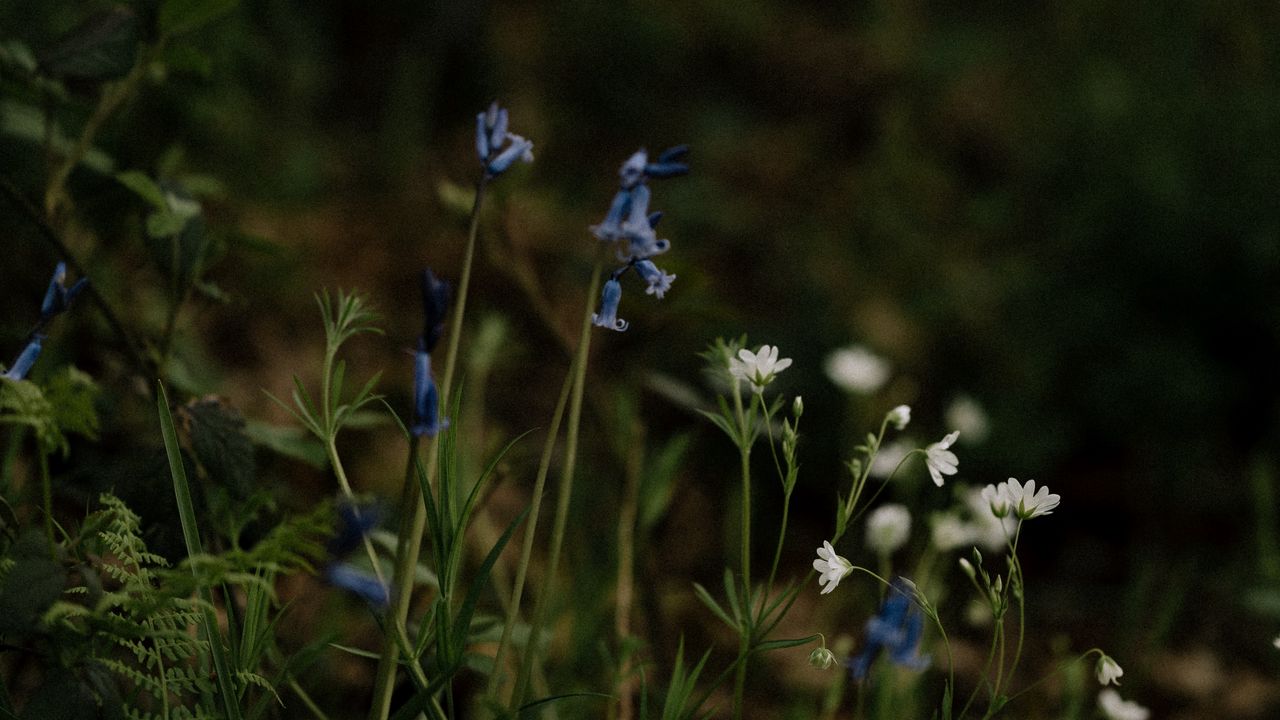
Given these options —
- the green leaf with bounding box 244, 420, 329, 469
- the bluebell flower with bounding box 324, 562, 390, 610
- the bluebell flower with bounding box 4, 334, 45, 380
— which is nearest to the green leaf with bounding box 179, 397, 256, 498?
the green leaf with bounding box 244, 420, 329, 469

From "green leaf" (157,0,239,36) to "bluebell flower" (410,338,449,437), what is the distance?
70 cm

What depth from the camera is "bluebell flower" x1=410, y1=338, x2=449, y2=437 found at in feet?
2.54

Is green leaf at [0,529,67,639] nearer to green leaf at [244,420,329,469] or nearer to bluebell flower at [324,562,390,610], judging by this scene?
bluebell flower at [324,562,390,610]

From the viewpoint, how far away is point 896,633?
3.43 feet

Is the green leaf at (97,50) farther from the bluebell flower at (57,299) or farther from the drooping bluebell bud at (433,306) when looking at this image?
the drooping bluebell bud at (433,306)

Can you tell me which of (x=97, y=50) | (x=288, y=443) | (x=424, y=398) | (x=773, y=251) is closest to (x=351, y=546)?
(x=424, y=398)

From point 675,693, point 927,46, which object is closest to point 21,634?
point 675,693

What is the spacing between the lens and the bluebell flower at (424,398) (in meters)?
0.77

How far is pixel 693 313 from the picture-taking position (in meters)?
1.34

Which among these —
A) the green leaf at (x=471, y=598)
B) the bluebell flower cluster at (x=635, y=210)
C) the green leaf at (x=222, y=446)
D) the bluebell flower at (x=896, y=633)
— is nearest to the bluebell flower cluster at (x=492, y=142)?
the bluebell flower cluster at (x=635, y=210)

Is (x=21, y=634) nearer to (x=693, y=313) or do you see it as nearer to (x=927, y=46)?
(x=693, y=313)

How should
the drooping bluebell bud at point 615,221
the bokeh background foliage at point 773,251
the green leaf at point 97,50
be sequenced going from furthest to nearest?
the bokeh background foliage at point 773,251, the green leaf at point 97,50, the drooping bluebell bud at point 615,221

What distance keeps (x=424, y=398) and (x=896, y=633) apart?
58 cm

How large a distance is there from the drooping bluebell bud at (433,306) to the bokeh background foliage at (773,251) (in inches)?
19.5
